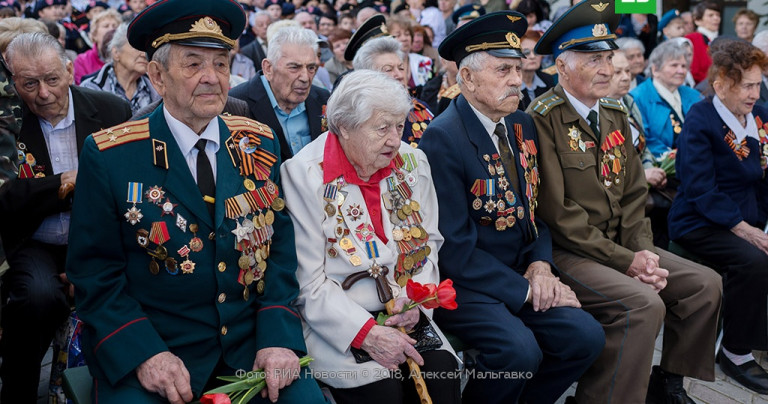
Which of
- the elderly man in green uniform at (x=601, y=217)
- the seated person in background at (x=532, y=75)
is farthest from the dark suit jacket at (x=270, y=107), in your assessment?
the seated person in background at (x=532, y=75)

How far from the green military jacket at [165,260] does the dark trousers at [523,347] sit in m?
0.88

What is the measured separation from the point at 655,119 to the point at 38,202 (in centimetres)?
466

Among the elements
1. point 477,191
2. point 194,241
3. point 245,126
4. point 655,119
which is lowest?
point 655,119

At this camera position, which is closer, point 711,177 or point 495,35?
point 495,35

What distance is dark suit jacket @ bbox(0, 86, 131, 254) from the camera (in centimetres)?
314

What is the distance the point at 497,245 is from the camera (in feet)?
11.2

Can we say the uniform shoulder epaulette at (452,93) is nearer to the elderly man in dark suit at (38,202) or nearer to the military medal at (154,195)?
the elderly man in dark suit at (38,202)

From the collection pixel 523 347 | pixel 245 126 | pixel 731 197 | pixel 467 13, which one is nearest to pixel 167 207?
pixel 245 126

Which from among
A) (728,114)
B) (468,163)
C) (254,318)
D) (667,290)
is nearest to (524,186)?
(468,163)

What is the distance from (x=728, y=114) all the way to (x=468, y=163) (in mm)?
2076

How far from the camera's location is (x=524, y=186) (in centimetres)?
346

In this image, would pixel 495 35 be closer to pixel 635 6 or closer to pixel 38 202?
pixel 635 6

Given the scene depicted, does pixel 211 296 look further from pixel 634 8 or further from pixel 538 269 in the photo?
pixel 634 8

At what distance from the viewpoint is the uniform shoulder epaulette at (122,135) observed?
2463 mm
